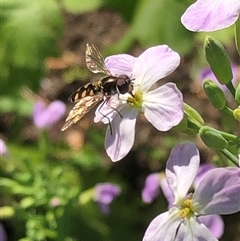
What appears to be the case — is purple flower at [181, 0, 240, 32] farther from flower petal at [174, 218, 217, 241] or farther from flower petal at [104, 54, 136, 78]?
flower petal at [174, 218, 217, 241]

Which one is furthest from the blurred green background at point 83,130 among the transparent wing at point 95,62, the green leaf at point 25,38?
the transparent wing at point 95,62

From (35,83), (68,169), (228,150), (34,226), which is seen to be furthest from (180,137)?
(228,150)

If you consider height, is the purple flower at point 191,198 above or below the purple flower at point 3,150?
above

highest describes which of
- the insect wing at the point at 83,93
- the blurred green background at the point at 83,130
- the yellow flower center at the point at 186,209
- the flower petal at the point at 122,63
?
the flower petal at the point at 122,63

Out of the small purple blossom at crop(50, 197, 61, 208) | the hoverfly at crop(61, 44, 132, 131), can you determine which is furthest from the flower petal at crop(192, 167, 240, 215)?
the small purple blossom at crop(50, 197, 61, 208)

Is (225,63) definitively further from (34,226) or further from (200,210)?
(34,226)

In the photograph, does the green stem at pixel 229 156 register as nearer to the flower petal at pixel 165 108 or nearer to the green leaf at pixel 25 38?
the flower petal at pixel 165 108

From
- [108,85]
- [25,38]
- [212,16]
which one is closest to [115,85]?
[108,85]
